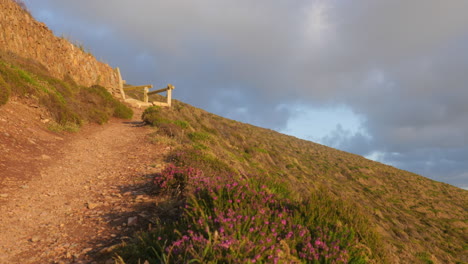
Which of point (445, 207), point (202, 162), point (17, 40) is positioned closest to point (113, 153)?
point (202, 162)

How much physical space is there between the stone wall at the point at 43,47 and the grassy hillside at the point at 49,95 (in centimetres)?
231

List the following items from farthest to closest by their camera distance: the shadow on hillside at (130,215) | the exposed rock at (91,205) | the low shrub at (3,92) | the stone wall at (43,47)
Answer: the stone wall at (43,47), the low shrub at (3,92), the exposed rock at (91,205), the shadow on hillside at (130,215)

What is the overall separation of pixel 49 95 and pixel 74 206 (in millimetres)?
8712

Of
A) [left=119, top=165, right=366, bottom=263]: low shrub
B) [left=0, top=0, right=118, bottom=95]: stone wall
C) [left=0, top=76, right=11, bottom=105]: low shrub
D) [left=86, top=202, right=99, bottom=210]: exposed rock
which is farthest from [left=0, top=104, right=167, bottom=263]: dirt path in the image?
[left=0, top=0, right=118, bottom=95]: stone wall

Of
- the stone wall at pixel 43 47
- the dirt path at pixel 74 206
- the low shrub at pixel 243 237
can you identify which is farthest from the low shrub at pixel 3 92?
the low shrub at pixel 243 237

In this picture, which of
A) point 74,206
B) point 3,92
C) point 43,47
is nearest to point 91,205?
point 74,206

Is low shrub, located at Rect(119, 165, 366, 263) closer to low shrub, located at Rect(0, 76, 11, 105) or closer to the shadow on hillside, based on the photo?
the shadow on hillside

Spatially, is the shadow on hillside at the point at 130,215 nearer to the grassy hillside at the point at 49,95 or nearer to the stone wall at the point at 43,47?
the grassy hillside at the point at 49,95

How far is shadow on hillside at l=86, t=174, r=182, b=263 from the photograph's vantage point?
321cm

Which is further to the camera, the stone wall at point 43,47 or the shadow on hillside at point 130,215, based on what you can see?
the stone wall at point 43,47

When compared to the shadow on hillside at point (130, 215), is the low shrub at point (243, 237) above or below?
above

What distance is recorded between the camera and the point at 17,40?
14602 mm

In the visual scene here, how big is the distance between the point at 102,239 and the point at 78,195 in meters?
2.24

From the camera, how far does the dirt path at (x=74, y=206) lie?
3.35 metres
